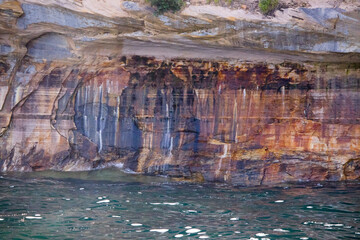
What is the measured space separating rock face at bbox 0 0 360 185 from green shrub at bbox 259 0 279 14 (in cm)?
157

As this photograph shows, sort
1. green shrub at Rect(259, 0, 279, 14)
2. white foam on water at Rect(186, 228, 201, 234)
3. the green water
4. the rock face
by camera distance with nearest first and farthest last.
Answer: the green water
white foam on water at Rect(186, 228, 201, 234)
green shrub at Rect(259, 0, 279, 14)
the rock face

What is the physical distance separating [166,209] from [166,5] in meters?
5.43

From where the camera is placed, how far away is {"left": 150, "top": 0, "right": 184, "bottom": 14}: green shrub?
11.2 m

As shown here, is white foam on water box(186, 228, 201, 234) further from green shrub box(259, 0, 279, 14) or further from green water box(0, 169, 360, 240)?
green shrub box(259, 0, 279, 14)

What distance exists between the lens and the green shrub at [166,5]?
11.2m

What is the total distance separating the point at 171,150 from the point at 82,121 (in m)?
3.20

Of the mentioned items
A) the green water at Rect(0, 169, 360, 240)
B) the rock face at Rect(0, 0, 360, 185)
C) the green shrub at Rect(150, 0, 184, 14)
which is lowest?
the green water at Rect(0, 169, 360, 240)

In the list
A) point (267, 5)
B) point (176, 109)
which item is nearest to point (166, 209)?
point (176, 109)

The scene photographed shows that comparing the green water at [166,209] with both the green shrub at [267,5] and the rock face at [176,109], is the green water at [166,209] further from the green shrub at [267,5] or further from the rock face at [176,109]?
the green shrub at [267,5]

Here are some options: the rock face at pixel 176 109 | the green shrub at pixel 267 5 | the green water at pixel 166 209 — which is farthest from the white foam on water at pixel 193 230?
the green shrub at pixel 267 5

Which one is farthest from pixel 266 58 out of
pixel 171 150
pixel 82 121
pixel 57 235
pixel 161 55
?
pixel 57 235

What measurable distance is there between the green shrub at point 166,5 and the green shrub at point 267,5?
216 centimetres

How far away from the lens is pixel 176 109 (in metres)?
14.3

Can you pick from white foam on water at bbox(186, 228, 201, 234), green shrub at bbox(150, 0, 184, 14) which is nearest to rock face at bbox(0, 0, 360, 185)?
green shrub at bbox(150, 0, 184, 14)
